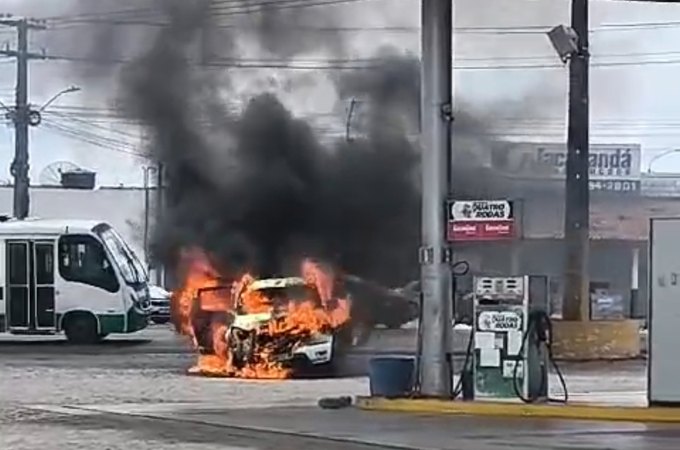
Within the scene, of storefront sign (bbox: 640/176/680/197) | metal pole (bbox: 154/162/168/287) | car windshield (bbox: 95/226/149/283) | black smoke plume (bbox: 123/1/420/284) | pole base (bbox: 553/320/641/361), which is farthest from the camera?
storefront sign (bbox: 640/176/680/197)

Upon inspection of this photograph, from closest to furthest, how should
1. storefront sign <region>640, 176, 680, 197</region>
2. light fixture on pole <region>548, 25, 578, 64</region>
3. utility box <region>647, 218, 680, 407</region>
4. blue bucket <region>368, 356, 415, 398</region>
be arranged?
utility box <region>647, 218, 680, 407</region> < blue bucket <region>368, 356, 415, 398</region> < light fixture on pole <region>548, 25, 578, 64</region> < storefront sign <region>640, 176, 680, 197</region>

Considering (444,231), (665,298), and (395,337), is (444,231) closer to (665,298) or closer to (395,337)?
(665,298)

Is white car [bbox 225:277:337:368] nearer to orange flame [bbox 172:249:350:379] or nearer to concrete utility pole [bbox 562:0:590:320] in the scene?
orange flame [bbox 172:249:350:379]

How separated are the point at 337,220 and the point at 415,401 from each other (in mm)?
14151

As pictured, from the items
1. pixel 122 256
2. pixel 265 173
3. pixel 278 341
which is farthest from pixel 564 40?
pixel 122 256

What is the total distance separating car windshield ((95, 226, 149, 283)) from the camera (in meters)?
35.4

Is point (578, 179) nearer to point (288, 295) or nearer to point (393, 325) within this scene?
point (393, 325)

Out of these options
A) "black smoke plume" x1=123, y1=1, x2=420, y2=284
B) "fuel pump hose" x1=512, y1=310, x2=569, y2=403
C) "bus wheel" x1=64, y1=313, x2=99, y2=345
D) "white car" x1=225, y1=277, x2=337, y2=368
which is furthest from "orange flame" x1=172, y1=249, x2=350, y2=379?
"fuel pump hose" x1=512, y1=310, x2=569, y2=403

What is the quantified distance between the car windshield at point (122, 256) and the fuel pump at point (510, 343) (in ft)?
55.7

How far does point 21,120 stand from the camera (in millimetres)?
48812

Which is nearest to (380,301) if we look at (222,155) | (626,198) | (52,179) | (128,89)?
(222,155)

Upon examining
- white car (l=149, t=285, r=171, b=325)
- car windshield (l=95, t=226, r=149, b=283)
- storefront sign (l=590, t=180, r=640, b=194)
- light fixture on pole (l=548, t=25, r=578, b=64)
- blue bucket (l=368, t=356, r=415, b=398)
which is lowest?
white car (l=149, t=285, r=171, b=325)

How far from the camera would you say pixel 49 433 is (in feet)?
55.2

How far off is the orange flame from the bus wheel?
460cm
